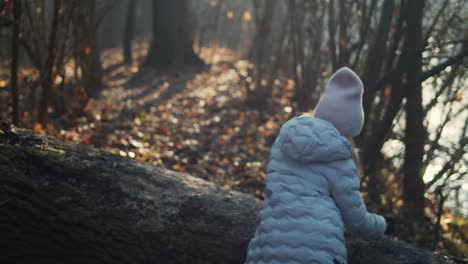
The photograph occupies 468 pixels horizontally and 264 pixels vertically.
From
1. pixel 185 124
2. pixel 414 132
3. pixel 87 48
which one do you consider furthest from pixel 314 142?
pixel 185 124

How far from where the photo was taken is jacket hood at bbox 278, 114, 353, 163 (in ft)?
8.07

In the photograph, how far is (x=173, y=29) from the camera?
11578mm

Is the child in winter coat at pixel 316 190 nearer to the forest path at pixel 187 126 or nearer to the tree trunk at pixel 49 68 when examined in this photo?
the forest path at pixel 187 126

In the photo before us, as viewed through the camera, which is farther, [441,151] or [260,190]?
[260,190]

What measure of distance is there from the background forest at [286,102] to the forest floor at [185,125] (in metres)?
0.02

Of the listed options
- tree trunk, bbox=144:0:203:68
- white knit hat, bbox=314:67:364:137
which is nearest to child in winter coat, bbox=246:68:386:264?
white knit hat, bbox=314:67:364:137

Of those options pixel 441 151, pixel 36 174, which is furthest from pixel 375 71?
pixel 36 174

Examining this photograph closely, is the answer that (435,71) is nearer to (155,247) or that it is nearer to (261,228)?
(261,228)

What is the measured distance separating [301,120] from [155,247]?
3.52 ft

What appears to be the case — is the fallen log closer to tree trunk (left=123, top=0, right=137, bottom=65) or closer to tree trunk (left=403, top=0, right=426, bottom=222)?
tree trunk (left=403, top=0, right=426, bottom=222)

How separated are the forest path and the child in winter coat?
2.63 m

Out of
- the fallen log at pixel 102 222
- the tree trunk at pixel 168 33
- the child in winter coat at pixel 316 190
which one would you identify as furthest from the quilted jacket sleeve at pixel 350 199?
the tree trunk at pixel 168 33

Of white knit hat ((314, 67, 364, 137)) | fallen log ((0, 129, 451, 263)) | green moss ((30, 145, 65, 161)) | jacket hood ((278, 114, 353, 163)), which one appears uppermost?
white knit hat ((314, 67, 364, 137))

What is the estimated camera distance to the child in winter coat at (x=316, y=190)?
2451 mm
